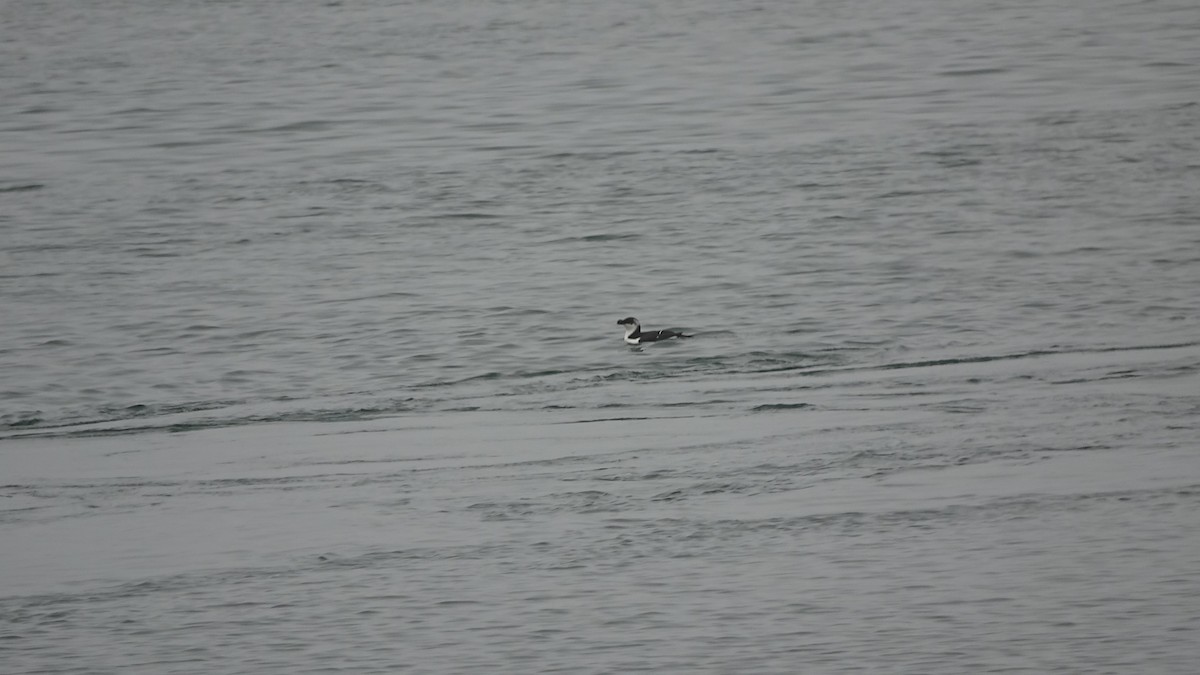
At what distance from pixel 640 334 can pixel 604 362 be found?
57cm

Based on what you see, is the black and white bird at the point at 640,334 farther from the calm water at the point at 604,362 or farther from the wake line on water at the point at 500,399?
the wake line on water at the point at 500,399

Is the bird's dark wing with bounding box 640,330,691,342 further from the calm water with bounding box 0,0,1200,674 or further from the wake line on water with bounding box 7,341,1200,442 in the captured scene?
the wake line on water with bounding box 7,341,1200,442

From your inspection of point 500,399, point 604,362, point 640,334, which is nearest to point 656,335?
point 640,334

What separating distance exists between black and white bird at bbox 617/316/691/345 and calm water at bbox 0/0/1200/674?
15 cm

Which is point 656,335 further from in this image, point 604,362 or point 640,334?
point 604,362

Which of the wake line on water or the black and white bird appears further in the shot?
the black and white bird

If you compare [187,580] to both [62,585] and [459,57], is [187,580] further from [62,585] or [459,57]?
[459,57]

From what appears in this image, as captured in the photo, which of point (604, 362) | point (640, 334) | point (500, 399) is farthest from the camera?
point (640, 334)

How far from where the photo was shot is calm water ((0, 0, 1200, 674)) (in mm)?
9500

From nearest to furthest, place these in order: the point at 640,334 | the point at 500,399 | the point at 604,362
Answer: the point at 500,399 → the point at 604,362 → the point at 640,334

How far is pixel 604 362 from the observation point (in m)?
14.8

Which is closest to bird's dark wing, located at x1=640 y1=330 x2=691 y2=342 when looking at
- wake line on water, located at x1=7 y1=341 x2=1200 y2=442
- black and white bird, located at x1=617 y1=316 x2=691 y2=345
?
black and white bird, located at x1=617 y1=316 x2=691 y2=345

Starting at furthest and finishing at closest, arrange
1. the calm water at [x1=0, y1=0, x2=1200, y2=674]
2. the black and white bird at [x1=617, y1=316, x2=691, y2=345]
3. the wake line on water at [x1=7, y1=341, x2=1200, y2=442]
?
the black and white bird at [x1=617, y1=316, x2=691, y2=345]
the wake line on water at [x1=7, y1=341, x2=1200, y2=442]
the calm water at [x1=0, y1=0, x2=1200, y2=674]

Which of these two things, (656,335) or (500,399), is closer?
(500,399)
